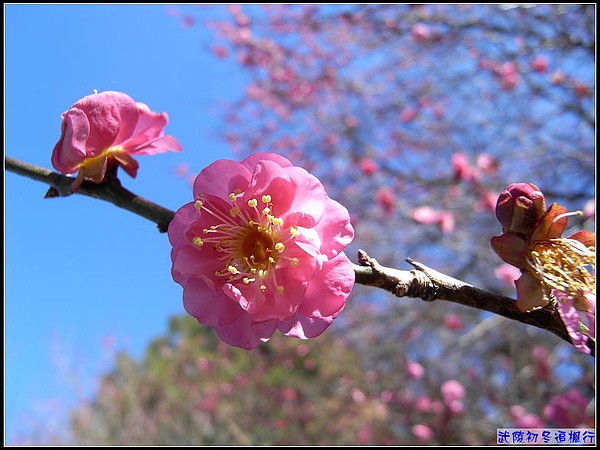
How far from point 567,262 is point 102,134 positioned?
903 mm

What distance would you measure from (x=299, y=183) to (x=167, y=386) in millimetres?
8247

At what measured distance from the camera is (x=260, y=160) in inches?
33.6

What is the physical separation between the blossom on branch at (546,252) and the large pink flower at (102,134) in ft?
2.31

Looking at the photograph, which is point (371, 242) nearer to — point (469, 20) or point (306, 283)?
point (469, 20)

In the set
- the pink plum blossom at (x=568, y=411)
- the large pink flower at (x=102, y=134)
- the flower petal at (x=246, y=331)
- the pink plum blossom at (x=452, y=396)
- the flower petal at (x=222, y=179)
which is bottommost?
the flower petal at (x=246, y=331)

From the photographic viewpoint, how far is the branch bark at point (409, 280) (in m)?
0.75

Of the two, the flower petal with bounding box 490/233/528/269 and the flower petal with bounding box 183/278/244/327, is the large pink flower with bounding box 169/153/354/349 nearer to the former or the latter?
the flower petal with bounding box 183/278/244/327

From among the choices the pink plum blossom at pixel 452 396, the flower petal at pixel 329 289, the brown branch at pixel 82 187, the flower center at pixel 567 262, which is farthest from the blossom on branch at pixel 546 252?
the pink plum blossom at pixel 452 396

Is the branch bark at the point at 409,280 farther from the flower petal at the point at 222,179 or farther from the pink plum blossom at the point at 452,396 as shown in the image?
the pink plum blossom at the point at 452,396

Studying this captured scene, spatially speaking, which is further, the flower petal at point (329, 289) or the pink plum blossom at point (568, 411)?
the pink plum blossom at point (568, 411)

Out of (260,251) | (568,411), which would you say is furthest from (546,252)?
(568,411)

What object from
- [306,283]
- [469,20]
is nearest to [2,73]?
[306,283]

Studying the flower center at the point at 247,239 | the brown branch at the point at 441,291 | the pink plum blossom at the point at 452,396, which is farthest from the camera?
the pink plum blossom at the point at 452,396

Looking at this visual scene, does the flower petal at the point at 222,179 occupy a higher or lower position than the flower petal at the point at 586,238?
higher
